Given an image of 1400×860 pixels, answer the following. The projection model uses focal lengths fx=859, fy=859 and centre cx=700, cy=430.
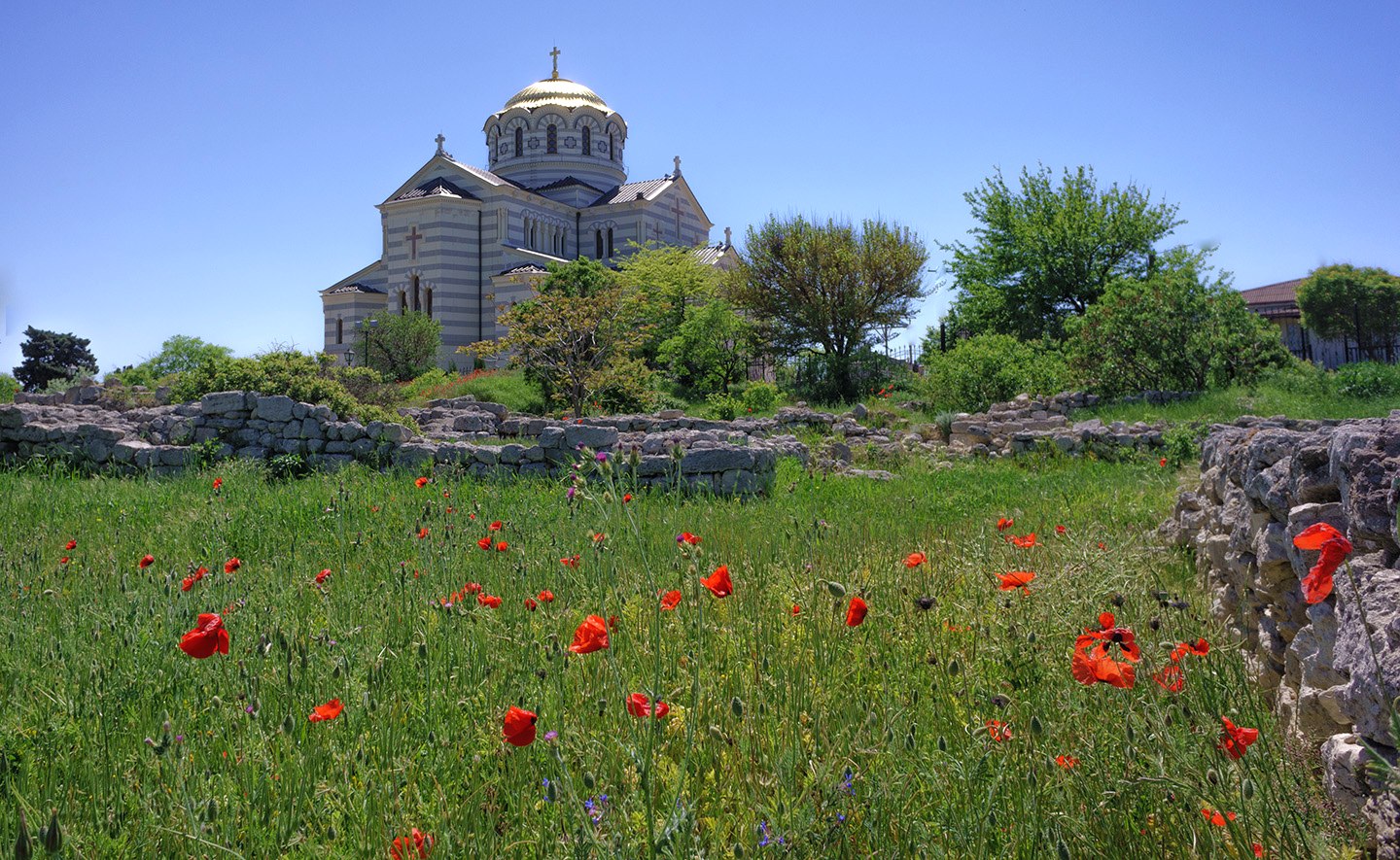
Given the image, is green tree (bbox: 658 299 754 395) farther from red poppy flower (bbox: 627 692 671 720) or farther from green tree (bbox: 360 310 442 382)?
red poppy flower (bbox: 627 692 671 720)

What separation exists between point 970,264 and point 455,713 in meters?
29.2

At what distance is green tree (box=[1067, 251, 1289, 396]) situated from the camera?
51.5 feet

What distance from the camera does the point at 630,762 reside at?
257cm

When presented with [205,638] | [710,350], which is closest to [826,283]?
[710,350]

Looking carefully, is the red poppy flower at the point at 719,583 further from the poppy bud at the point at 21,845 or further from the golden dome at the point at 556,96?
the golden dome at the point at 556,96

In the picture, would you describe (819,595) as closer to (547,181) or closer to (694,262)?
(694,262)

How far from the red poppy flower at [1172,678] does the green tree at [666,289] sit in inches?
888

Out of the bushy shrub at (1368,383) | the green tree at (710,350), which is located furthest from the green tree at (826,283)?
the bushy shrub at (1368,383)

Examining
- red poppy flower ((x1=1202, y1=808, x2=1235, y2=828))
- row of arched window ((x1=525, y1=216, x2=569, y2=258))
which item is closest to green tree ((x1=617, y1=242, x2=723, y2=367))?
row of arched window ((x1=525, y1=216, x2=569, y2=258))

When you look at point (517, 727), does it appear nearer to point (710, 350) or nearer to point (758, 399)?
point (758, 399)

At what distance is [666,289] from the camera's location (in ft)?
87.9

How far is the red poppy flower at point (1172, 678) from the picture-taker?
223cm

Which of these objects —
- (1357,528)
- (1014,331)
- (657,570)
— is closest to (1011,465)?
(657,570)

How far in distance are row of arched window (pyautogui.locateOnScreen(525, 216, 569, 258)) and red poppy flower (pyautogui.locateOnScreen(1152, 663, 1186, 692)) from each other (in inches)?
1445
